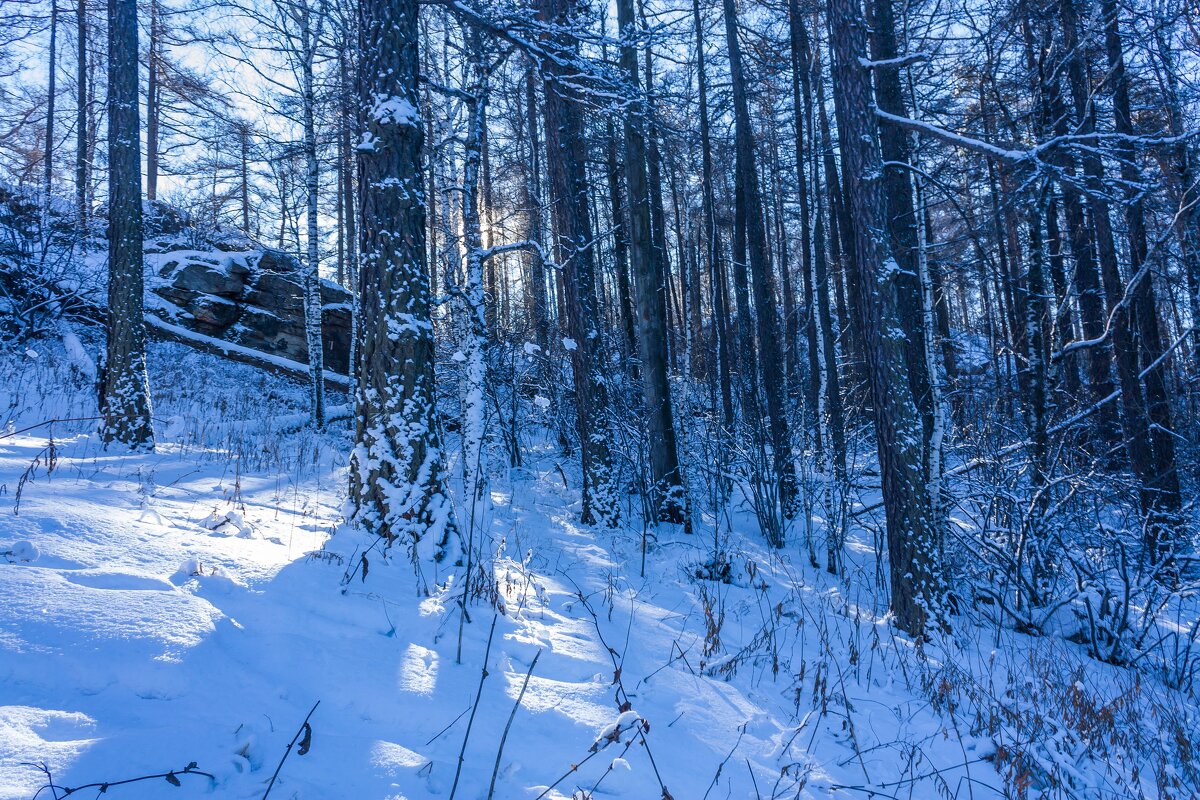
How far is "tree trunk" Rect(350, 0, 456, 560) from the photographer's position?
4266mm

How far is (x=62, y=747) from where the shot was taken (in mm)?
1524

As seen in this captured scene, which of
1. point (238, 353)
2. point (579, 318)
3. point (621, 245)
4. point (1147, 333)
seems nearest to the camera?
point (579, 318)

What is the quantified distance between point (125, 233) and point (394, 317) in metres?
4.97

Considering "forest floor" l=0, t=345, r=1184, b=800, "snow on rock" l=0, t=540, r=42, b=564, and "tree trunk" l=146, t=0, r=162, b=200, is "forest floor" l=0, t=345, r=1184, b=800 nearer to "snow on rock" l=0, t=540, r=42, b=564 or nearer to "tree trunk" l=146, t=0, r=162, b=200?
"snow on rock" l=0, t=540, r=42, b=564

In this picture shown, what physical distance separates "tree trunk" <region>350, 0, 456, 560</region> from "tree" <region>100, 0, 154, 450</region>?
4239mm

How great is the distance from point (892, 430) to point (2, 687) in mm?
5632

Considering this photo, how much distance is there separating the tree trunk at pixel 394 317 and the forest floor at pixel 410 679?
361 mm

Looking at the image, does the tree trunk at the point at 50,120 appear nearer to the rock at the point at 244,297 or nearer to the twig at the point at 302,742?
the rock at the point at 244,297

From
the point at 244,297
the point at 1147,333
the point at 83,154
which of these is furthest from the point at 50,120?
the point at 1147,333

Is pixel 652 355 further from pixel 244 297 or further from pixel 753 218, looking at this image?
pixel 244 297

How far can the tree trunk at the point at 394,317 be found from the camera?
14.0ft

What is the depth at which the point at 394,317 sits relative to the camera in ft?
14.4

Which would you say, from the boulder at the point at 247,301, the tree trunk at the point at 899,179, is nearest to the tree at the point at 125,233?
the boulder at the point at 247,301

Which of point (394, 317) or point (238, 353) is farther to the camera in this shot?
point (238, 353)
